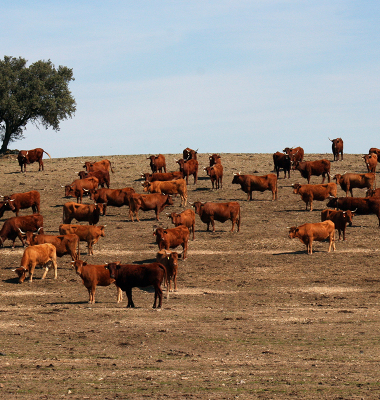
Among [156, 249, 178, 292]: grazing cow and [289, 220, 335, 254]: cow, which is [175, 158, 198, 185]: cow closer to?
[289, 220, 335, 254]: cow

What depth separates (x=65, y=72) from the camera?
6375 centimetres

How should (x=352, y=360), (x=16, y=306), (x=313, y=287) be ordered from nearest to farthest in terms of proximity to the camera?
(x=352, y=360)
(x=16, y=306)
(x=313, y=287)

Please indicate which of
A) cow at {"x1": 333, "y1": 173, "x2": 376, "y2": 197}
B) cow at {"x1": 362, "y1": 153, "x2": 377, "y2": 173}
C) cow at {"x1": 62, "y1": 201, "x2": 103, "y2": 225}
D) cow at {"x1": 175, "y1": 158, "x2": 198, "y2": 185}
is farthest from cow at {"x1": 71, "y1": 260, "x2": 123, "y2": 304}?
cow at {"x1": 362, "y1": 153, "x2": 377, "y2": 173}

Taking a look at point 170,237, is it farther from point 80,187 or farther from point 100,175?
point 100,175

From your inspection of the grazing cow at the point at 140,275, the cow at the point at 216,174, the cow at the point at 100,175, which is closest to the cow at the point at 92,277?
the grazing cow at the point at 140,275

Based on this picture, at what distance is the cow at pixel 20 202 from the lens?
30.2 metres

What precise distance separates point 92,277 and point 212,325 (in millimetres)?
3942

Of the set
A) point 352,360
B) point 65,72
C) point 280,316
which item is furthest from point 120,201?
point 65,72

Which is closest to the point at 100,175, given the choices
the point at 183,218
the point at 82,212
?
the point at 82,212

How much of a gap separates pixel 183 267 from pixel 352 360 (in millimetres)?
11496

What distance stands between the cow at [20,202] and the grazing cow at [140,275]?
16.0 meters

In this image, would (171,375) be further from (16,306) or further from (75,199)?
(75,199)

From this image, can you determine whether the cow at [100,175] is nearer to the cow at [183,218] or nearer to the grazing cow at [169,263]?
the cow at [183,218]

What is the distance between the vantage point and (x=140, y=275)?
15344 millimetres
